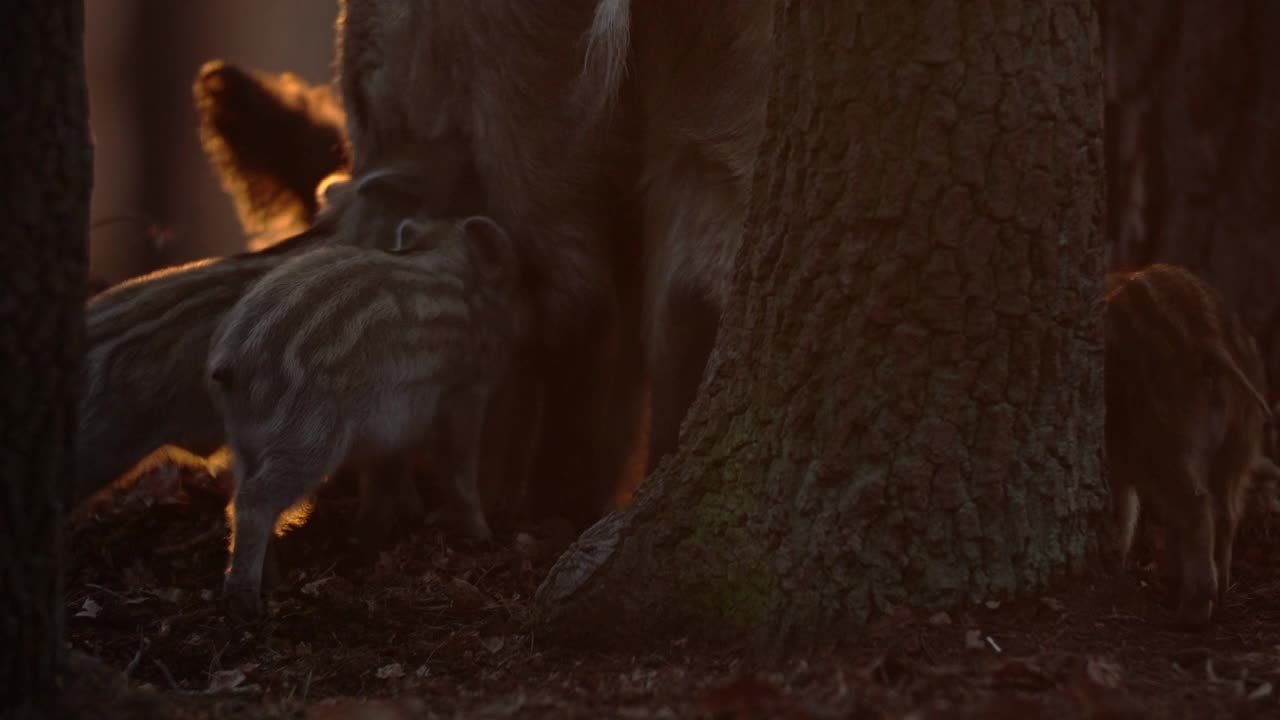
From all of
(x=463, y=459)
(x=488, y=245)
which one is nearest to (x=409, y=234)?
(x=488, y=245)

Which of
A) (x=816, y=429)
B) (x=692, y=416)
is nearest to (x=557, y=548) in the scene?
(x=692, y=416)

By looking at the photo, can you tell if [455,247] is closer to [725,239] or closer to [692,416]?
[725,239]

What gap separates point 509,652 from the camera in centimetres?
283

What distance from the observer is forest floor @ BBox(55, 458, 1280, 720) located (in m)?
2.15

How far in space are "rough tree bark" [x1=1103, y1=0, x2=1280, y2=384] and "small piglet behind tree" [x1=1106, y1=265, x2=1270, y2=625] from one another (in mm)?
1239

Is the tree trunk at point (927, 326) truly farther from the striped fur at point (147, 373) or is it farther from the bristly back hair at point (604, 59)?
the striped fur at point (147, 373)

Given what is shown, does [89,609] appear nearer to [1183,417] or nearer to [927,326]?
[927,326]

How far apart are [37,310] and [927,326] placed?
138 centimetres

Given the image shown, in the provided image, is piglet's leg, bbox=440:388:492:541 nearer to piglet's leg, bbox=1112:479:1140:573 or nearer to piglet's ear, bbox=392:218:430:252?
piglet's ear, bbox=392:218:430:252

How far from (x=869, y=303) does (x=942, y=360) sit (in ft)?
0.51

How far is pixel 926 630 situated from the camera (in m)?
2.38

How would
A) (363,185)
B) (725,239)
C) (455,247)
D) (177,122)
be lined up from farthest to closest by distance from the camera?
(177,122)
(363,185)
(455,247)
(725,239)

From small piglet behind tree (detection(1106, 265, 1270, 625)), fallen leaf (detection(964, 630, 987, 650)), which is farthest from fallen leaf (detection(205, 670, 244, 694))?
small piglet behind tree (detection(1106, 265, 1270, 625))

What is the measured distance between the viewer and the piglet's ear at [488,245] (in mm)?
3924
